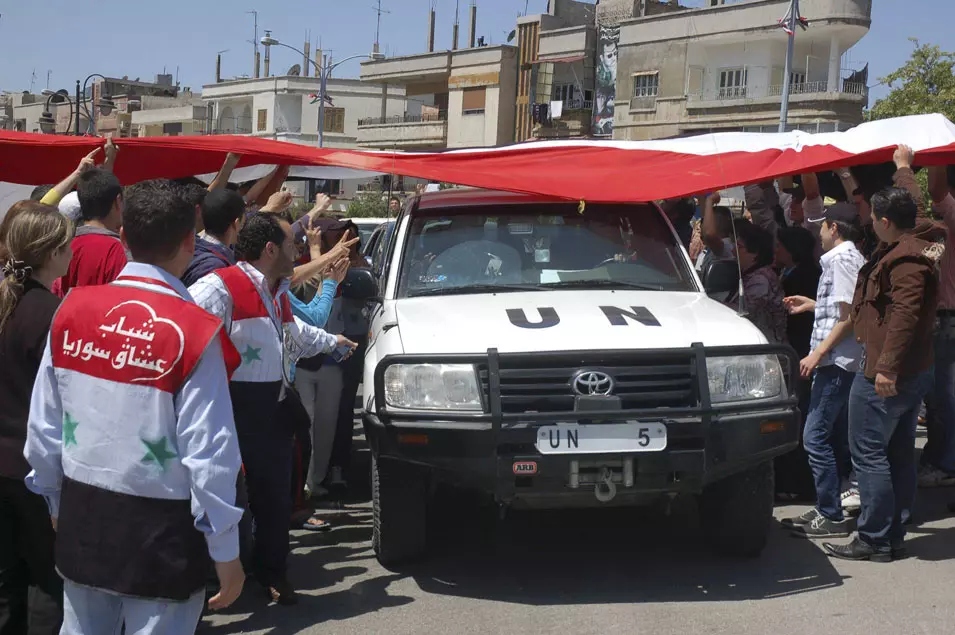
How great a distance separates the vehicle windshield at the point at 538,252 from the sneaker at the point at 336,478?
1.89m

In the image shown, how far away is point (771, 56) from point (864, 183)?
42.5m

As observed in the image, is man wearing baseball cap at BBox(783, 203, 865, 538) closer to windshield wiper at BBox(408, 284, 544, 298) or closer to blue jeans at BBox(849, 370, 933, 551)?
blue jeans at BBox(849, 370, 933, 551)

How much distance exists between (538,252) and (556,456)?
186 cm

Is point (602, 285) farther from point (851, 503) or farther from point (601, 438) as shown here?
point (851, 503)

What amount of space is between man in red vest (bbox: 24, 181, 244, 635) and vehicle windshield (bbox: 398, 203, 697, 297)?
11.3 feet

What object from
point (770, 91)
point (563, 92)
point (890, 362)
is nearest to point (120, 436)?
point (890, 362)

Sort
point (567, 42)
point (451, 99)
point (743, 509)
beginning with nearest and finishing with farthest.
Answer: point (743, 509), point (567, 42), point (451, 99)

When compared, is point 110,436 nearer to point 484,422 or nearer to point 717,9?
point 484,422

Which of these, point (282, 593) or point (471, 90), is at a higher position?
point (471, 90)

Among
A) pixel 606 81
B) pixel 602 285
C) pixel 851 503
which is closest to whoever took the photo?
pixel 602 285

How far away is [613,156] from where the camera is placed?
24.1 ft

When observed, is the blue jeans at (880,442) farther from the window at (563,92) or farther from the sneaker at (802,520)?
the window at (563,92)

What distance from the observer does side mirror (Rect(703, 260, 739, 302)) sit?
6.43 metres

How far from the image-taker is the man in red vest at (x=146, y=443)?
9.48 feet
